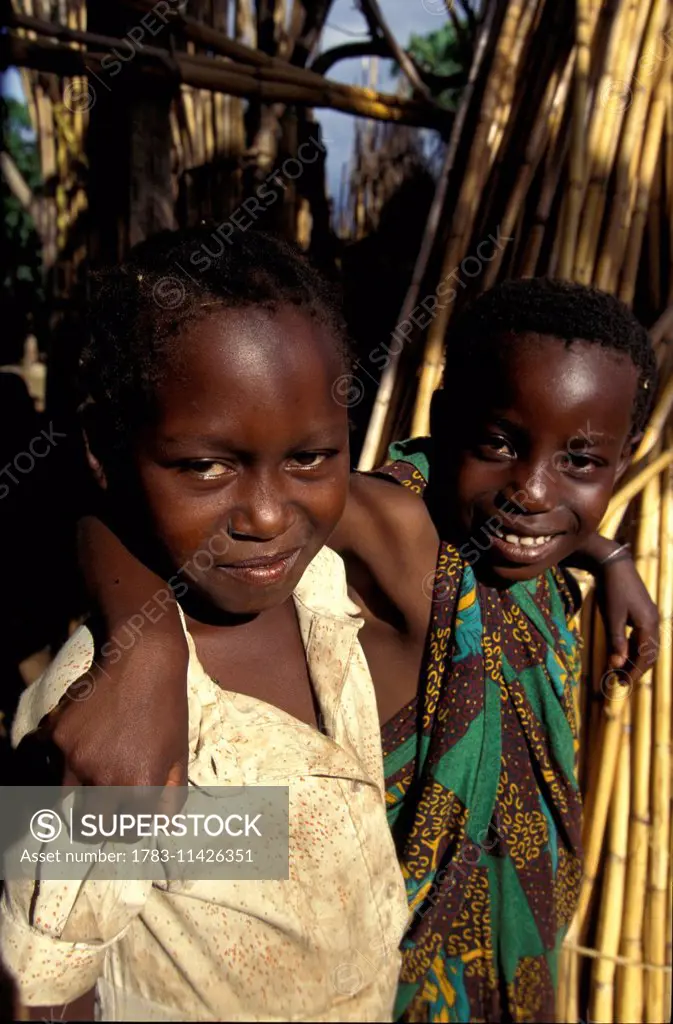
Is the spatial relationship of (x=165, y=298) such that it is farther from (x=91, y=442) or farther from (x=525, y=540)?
(x=525, y=540)

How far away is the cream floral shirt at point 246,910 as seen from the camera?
2.50 feet

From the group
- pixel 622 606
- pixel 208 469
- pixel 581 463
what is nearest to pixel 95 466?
pixel 208 469

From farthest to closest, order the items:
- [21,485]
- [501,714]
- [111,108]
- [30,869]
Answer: [21,485] < [111,108] < [501,714] < [30,869]

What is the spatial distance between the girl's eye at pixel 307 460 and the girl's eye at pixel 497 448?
371 millimetres

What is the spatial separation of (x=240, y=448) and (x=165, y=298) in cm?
18

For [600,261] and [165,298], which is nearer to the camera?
[165,298]

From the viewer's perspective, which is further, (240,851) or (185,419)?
(240,851)

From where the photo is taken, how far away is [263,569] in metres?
0.84

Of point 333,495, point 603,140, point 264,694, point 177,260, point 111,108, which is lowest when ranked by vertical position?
point 264,694

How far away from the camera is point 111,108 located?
80.7 inches

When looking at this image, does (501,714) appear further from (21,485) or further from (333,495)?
(21,485)

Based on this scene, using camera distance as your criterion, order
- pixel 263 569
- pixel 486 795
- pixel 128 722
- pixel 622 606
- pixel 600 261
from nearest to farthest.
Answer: pixel 128 722, pixel 263 569, pixel 486 795, pixel 622 606, pixel 600 261

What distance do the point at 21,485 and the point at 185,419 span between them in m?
1.89

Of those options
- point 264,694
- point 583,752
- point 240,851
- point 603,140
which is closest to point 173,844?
point 240,851
